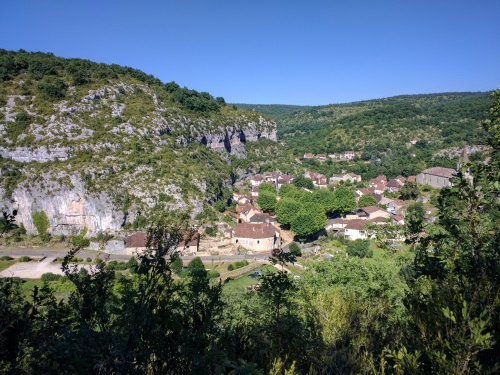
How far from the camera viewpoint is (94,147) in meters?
40.5

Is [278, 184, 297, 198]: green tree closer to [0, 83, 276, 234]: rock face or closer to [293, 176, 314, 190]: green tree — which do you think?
[293, 176, 314, 190]: green tree

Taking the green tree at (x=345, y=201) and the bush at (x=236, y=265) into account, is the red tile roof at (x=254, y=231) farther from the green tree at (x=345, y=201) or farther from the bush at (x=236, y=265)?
the green tree at (x=345, y=201)

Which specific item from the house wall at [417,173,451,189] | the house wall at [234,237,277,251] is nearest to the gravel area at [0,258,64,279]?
the house wall at [234,237,277,251]

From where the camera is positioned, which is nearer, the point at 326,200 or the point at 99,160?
the point at 99,160

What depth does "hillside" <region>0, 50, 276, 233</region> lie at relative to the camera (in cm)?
3525

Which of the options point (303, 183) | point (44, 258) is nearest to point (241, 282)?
point (44, 258)

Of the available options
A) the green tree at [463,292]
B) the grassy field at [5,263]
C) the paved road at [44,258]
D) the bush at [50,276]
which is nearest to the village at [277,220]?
the paved road at [44,258]

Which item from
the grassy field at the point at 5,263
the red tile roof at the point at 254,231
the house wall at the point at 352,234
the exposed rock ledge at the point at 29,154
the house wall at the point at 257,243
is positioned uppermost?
the exposed rock ledge at the point at 29,154

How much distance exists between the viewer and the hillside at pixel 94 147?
35.2 m

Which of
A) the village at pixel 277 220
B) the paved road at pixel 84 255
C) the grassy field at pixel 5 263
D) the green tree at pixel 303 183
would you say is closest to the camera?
the grassy field at pixel 5 263

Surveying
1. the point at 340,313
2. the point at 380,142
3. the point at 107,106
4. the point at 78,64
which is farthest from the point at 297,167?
the point at 340,313

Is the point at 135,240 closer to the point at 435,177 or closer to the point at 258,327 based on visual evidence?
the point at 258,327

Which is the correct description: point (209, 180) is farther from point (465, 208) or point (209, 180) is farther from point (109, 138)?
point (465, 208)

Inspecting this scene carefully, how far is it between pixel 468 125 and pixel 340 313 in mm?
95916
